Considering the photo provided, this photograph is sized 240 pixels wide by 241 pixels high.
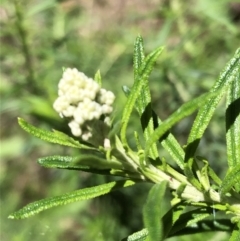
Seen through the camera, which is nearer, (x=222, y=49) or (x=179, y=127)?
(x=179, y=127)

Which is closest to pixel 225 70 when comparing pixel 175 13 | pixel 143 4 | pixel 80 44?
pixel 175 13

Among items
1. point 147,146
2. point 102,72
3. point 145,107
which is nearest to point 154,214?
point 147,146

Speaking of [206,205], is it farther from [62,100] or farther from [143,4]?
[143,4]

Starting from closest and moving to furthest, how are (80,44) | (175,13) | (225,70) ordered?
(225,70) → (175,13) → (80,44)

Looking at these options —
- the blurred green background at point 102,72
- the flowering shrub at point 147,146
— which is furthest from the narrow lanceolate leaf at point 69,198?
the blurred green background at point 102,72

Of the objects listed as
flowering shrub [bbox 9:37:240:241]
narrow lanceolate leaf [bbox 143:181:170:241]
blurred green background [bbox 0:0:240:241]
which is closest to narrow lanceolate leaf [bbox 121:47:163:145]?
flowering shrub [bbox 9:37:240:241]
